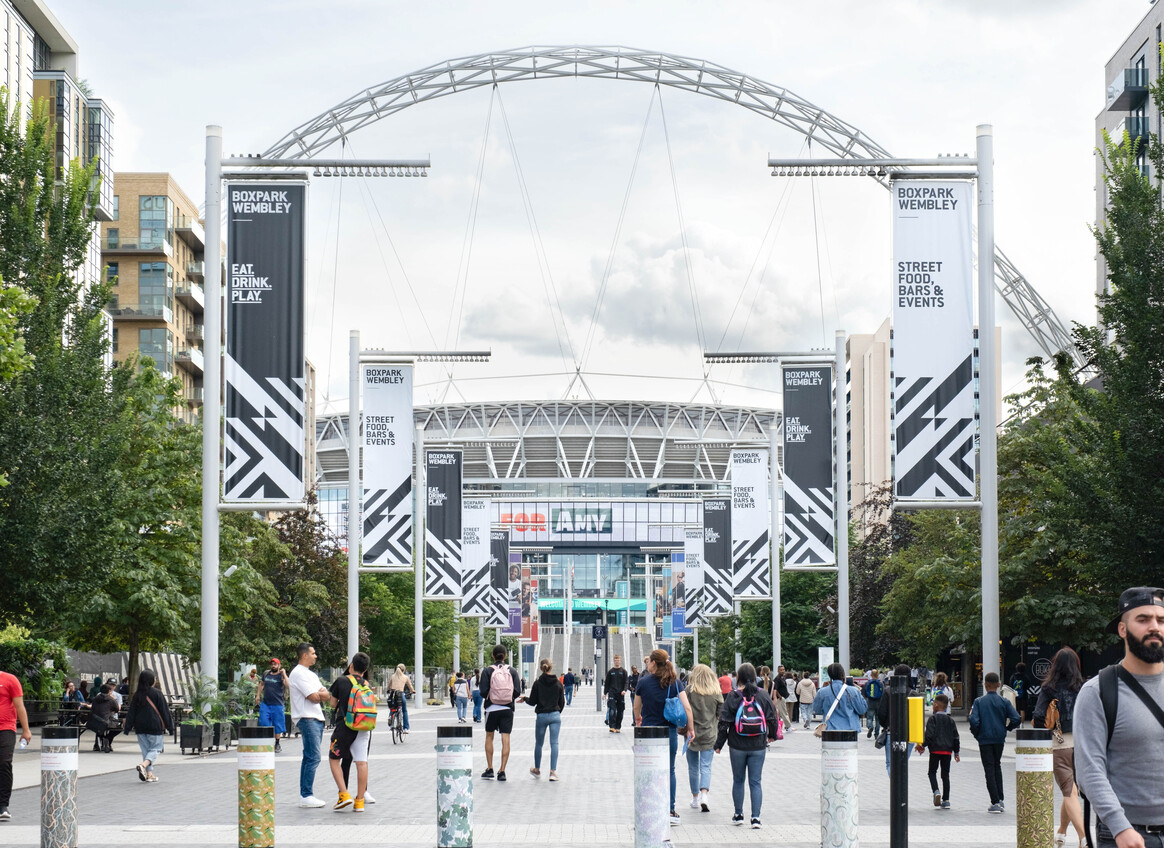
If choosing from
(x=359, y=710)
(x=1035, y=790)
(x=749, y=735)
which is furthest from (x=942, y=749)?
(x=359, y=710)

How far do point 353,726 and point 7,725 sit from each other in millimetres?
4081

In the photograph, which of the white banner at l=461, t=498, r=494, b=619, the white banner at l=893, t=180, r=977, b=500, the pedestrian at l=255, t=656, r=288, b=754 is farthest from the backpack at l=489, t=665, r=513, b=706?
the white banner at l=461, t=498, r=494, b=619

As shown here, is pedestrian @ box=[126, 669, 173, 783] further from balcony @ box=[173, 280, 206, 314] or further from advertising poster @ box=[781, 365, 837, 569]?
balcony @ box=[173, 280, 206, 314]

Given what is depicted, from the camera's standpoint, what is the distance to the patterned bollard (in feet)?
41.6

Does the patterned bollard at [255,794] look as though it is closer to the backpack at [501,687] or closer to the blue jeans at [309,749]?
the blue jeans at [309,749]

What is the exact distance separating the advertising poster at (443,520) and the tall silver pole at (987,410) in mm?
24685

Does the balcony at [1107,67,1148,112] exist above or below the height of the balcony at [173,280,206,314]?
above

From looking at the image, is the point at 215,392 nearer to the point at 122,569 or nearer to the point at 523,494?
the point at 122,569

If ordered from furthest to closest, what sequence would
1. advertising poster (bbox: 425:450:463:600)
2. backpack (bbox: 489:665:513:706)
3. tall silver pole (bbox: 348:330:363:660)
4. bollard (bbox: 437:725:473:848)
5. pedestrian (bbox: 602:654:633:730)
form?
advertising poster (bbox: 425:450:463:600)
pedestrian (bbox: 602:654:633:730)
tall silver pole (bbox: 348:330:363:660)
backpack (bbox: 489:665:513:706)
bollard (bbox: 437:725:473:848)

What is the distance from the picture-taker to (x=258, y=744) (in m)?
12.8

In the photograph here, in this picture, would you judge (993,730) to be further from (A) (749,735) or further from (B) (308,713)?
(B) (308,713)

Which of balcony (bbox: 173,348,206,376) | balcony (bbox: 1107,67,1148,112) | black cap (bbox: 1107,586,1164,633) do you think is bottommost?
black cap (bbox: 1107,586,1164,633)

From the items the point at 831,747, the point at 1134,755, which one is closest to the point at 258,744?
the point at 831,747

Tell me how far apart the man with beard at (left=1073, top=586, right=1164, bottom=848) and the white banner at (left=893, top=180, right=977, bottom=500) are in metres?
12.0
